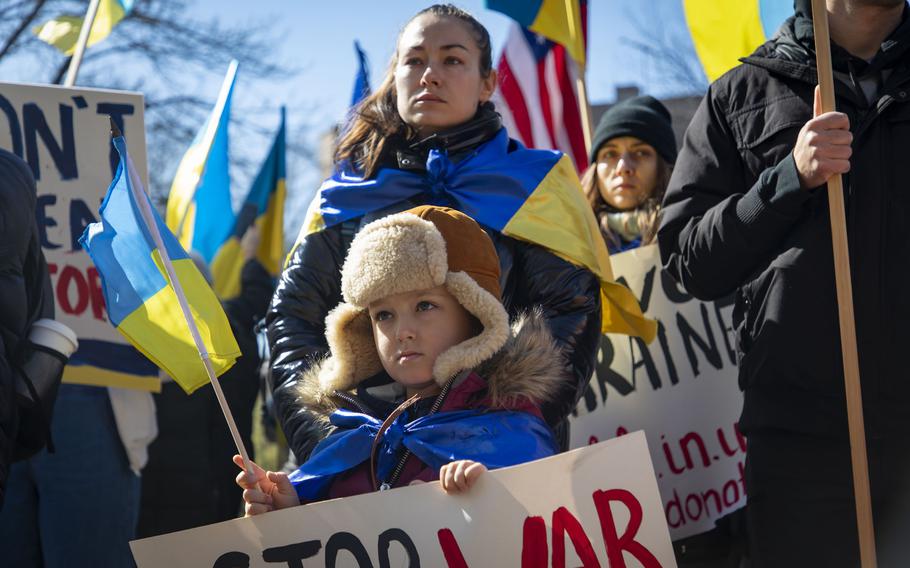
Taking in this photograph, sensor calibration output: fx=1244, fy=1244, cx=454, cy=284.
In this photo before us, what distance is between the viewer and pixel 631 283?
4656 mm

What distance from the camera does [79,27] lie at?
652 centimetres

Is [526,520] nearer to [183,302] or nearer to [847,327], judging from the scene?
[847,327]

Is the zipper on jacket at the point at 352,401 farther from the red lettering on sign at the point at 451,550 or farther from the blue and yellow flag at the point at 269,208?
the blue and yellow flag at the point at 269,208

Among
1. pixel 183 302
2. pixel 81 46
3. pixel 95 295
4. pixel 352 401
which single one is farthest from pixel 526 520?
pixel 81 46

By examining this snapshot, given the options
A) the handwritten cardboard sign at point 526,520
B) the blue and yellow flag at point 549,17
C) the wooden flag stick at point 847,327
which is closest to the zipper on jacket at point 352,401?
the handwritten cardboard sign at point 526,520

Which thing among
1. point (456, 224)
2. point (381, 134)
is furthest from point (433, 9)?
point (456, 224)

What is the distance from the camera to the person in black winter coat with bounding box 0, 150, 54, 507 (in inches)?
128

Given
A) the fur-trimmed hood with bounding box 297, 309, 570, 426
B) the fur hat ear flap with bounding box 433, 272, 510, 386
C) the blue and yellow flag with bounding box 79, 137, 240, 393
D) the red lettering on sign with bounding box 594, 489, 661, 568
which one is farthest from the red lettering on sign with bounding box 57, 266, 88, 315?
the red lettering on sign with bounding box 594, 489, 661, 568

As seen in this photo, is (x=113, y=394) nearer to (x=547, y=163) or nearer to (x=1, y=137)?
(x=1, y=137)

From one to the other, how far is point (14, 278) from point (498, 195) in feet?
4.41

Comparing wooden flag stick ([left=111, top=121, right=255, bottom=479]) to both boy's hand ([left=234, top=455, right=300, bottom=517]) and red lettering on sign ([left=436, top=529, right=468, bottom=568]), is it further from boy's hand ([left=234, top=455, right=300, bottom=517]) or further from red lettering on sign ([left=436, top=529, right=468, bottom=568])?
red lettering on sign ([left=436, top=529, right=468, bottom=568])

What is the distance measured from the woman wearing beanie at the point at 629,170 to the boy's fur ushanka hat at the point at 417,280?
1.88 metres

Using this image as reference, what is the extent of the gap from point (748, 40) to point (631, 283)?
0.97 metres

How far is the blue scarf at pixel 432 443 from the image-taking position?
289 centimetres
